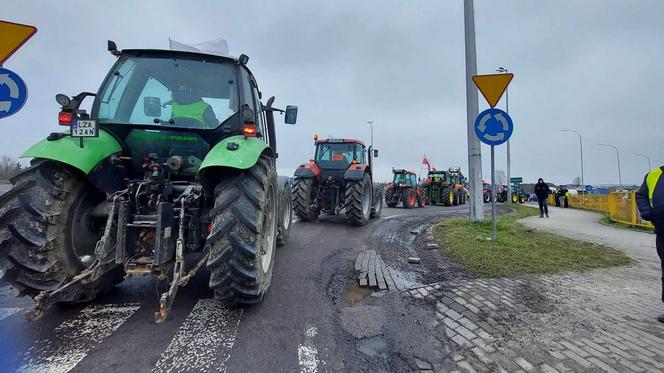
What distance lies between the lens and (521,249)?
249 inches

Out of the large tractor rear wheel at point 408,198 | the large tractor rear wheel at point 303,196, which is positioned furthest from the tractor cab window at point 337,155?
the large tractor rear wheel at point 408,198

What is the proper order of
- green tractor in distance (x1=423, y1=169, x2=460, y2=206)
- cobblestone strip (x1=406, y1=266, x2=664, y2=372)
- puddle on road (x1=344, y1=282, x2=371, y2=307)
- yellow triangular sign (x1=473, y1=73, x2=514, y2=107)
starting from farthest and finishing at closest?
green tractor in distance (x1=423, y1=169, x2=460, y2=206), yellow triangular sign (x1=473, y1=73, x2=514, y2=107), puddle on road (x1=344, y1=282, x2=371, y2=307), cobblestone strip (x1=406, y1=266, x2=664, y2=372)

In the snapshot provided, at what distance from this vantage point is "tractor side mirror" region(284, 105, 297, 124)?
5.11 meters

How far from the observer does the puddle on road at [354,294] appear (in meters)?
3.90

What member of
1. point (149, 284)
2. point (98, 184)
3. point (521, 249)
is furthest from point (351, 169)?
point (98, 184)

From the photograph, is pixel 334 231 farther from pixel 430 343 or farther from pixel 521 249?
pixel 430 343

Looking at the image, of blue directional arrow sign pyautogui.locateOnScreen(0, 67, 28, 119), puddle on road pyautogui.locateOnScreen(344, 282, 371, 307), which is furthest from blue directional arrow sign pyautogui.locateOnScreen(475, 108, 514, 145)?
blue directional arrow sign pyautogui.locateOnScreen(0, 67, 28, 119)

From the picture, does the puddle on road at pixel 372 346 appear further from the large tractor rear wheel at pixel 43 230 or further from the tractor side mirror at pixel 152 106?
the tractor side mirror at pixel 152 106

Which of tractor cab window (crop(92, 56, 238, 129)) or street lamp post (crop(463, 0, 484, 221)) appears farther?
street lamp post (crop(463, 0, 484, 221))

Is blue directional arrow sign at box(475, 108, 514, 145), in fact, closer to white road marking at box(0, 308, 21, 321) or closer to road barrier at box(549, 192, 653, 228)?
road barrier at box(549, 192, 653, 228)

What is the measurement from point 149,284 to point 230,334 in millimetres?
1790

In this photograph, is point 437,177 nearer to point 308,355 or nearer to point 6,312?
point 308,355

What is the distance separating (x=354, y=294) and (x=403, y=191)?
54.9 ft

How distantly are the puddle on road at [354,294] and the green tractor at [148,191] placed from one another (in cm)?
93
